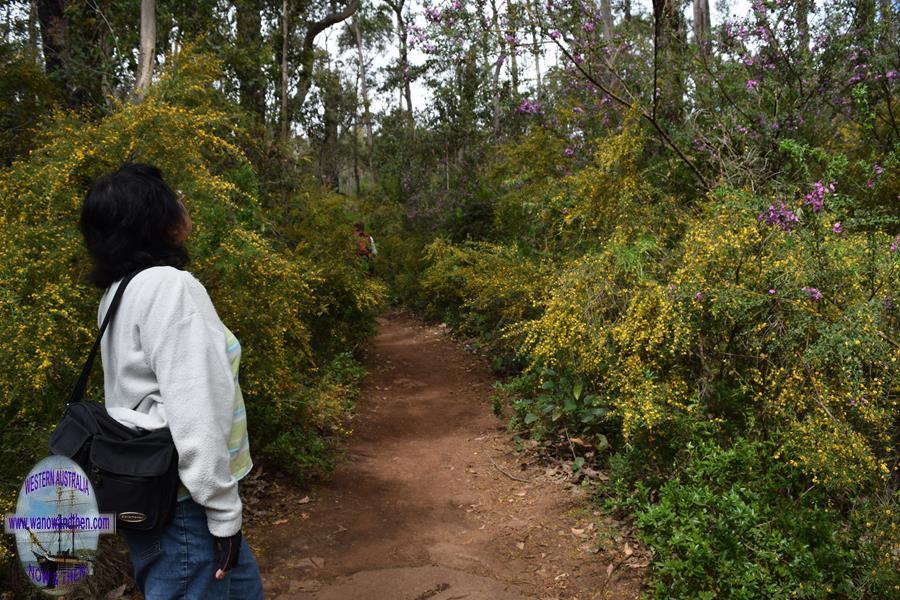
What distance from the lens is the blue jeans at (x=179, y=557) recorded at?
1.66 meters

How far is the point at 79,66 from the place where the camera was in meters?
7.16

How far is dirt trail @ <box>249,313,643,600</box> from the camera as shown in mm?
3713

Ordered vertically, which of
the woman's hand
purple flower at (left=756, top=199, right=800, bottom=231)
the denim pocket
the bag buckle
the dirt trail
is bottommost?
the dirt trail

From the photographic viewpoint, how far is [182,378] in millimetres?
1579

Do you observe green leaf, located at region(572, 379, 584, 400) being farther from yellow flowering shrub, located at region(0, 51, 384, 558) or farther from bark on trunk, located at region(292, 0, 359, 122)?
bark on trunk, located at region(292, 0, 359, 122)

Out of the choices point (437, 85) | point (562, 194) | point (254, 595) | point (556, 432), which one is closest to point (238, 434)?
point (254, 595)

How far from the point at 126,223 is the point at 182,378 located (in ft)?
1.49

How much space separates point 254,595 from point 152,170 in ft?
4.09

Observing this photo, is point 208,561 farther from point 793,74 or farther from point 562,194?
point 793,74

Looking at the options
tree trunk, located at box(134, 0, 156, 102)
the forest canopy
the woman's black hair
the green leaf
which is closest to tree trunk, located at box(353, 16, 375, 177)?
the forest canopy

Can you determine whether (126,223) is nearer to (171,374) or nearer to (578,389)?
(171,374)

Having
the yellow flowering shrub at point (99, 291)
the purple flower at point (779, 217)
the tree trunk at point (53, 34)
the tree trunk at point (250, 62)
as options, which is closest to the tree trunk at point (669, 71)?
the purple flower at point (779, 217)

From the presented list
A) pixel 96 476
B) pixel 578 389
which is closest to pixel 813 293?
pixel 578 389

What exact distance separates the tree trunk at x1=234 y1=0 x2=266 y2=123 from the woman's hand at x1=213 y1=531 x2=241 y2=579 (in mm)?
8285
